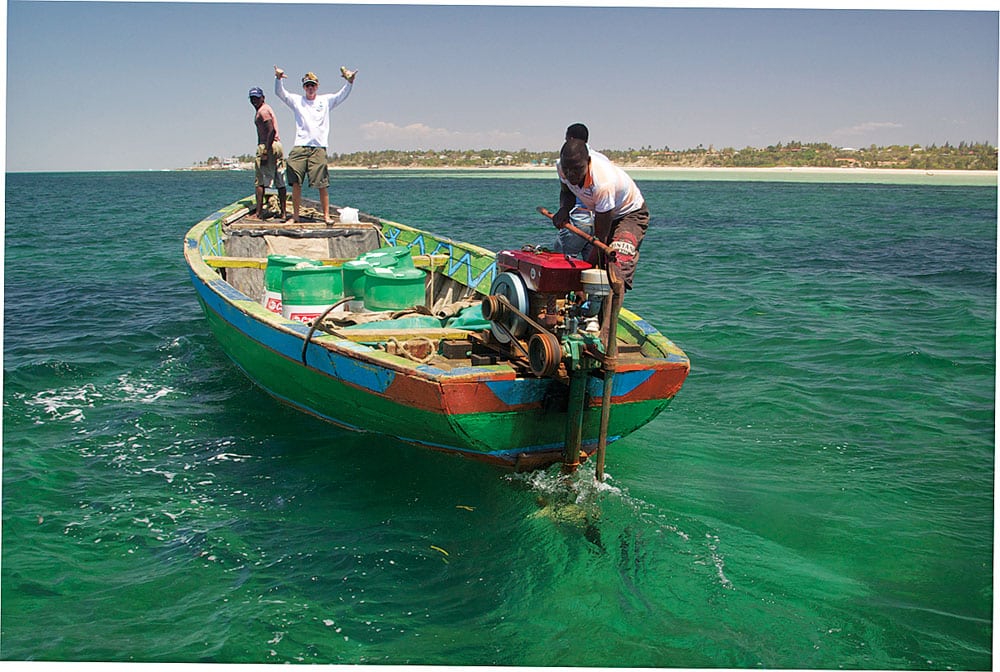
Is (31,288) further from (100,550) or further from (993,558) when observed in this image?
(993,558)

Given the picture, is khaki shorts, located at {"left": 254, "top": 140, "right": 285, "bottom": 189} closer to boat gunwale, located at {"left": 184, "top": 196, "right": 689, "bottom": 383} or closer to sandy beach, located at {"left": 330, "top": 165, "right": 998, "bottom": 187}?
boat gunwale, located at {"left": 184, "top": 196, "right": 689, "bottom": 383}

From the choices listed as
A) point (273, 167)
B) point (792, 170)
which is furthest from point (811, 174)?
point (273, 167)

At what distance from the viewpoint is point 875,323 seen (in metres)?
12.0

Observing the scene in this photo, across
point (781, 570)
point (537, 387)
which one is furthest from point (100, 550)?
point (781, 570)

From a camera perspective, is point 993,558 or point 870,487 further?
point 870,487

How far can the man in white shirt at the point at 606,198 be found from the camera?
17.1ft

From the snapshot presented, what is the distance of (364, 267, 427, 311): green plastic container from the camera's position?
24.7 ft

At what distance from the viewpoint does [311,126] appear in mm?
10133

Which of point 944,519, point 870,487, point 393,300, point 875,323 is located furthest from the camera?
point 875,323

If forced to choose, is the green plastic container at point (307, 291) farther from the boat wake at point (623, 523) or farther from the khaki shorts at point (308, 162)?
the khaki shorts at point (308, 162)

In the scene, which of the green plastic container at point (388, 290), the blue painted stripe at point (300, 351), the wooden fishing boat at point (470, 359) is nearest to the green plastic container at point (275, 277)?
the wooden fishing boat at point (470, 359)

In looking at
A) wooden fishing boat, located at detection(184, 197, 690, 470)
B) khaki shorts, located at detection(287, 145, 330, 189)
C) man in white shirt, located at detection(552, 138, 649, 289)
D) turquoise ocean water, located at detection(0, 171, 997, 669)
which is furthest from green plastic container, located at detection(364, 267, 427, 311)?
khaki shorts, located at detection(287, 145, 330, 189)

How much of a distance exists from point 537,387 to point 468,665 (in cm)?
175

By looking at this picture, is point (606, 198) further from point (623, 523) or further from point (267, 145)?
point (267, 145)
